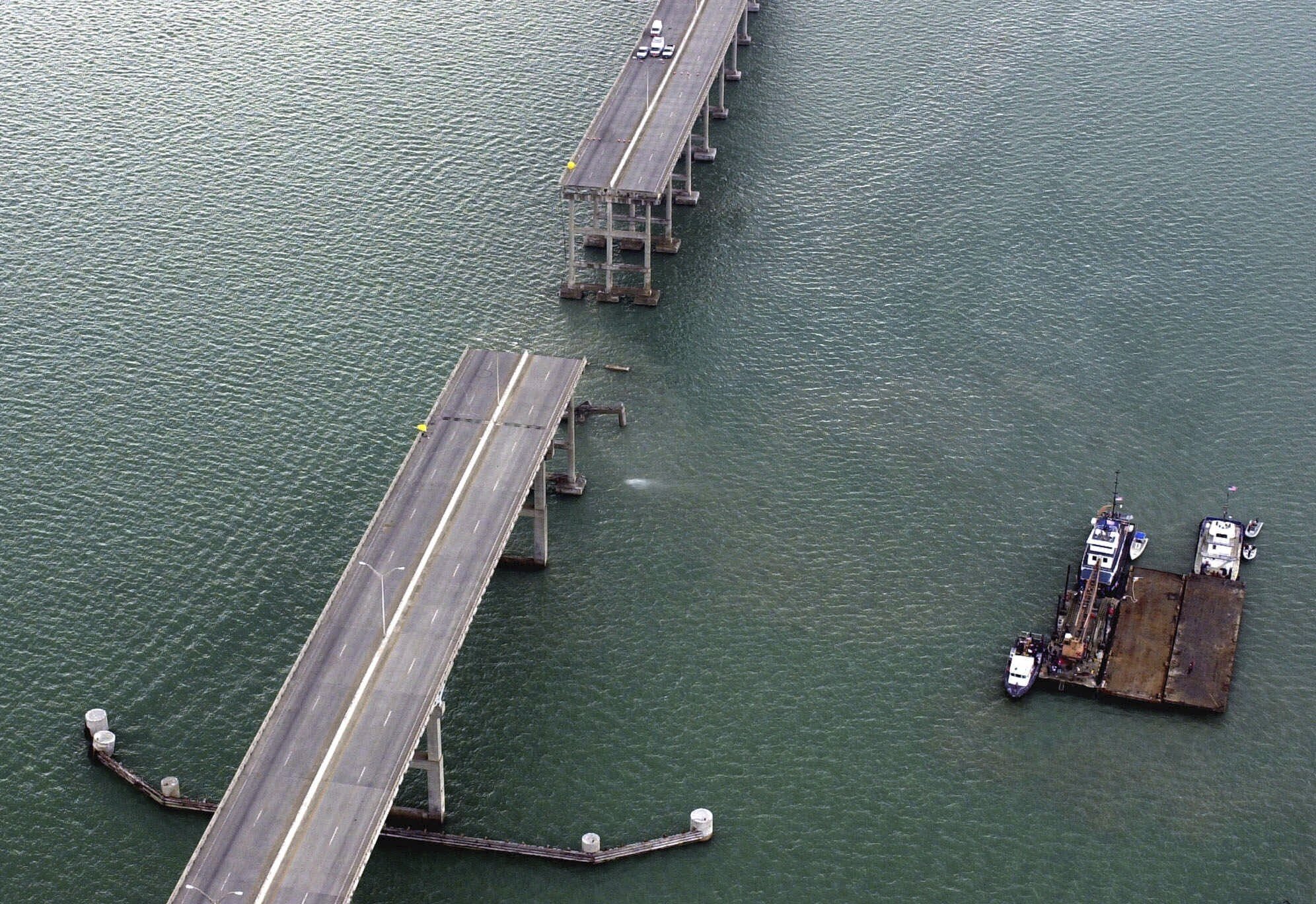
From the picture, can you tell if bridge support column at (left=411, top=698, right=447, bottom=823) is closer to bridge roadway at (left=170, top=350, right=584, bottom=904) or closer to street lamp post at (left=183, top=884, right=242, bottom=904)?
bridge roadway at (left=170, top=350, right=584, bottom=904)

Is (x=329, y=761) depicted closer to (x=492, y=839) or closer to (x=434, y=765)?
(x=434, y=765)

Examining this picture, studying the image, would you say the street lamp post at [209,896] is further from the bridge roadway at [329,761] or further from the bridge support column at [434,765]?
the bridge support column at [434,765]

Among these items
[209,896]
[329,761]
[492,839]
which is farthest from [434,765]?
[209,896]

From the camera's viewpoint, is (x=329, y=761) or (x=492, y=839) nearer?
(x=329, y=761)

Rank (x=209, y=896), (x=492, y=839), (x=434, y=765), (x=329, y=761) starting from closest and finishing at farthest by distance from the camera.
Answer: (x=209, y=896) → (x=329, y=761) → (x=434, y=765) → (x=492, y=839)

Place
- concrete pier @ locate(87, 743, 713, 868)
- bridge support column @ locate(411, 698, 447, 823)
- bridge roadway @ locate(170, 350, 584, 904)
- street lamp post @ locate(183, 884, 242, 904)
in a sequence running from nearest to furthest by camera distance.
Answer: street lamp post @ locate(183, 884, 242, 904), bridge roadway @ locate(170, 350, 584, 904), bridge support column @ locate(411, 698, 447, 823), concrete pier @ locate(87, 743, 713, 868)

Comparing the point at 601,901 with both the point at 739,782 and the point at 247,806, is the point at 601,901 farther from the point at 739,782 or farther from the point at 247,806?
the point at 247,806

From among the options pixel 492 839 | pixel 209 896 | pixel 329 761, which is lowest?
pixel 209 896

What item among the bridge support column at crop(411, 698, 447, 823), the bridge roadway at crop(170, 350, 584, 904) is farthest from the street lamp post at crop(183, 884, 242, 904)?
the bridge support column at crop(411, 698, 447, 823)

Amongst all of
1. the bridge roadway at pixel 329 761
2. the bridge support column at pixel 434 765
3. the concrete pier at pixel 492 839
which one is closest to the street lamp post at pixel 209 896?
the bridge roadway at pixel 329 761

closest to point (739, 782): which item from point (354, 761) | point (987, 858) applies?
point (987, 858)

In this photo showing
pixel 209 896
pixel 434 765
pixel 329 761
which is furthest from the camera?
pixel 434 765

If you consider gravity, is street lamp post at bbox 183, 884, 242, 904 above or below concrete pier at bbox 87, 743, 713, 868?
below
